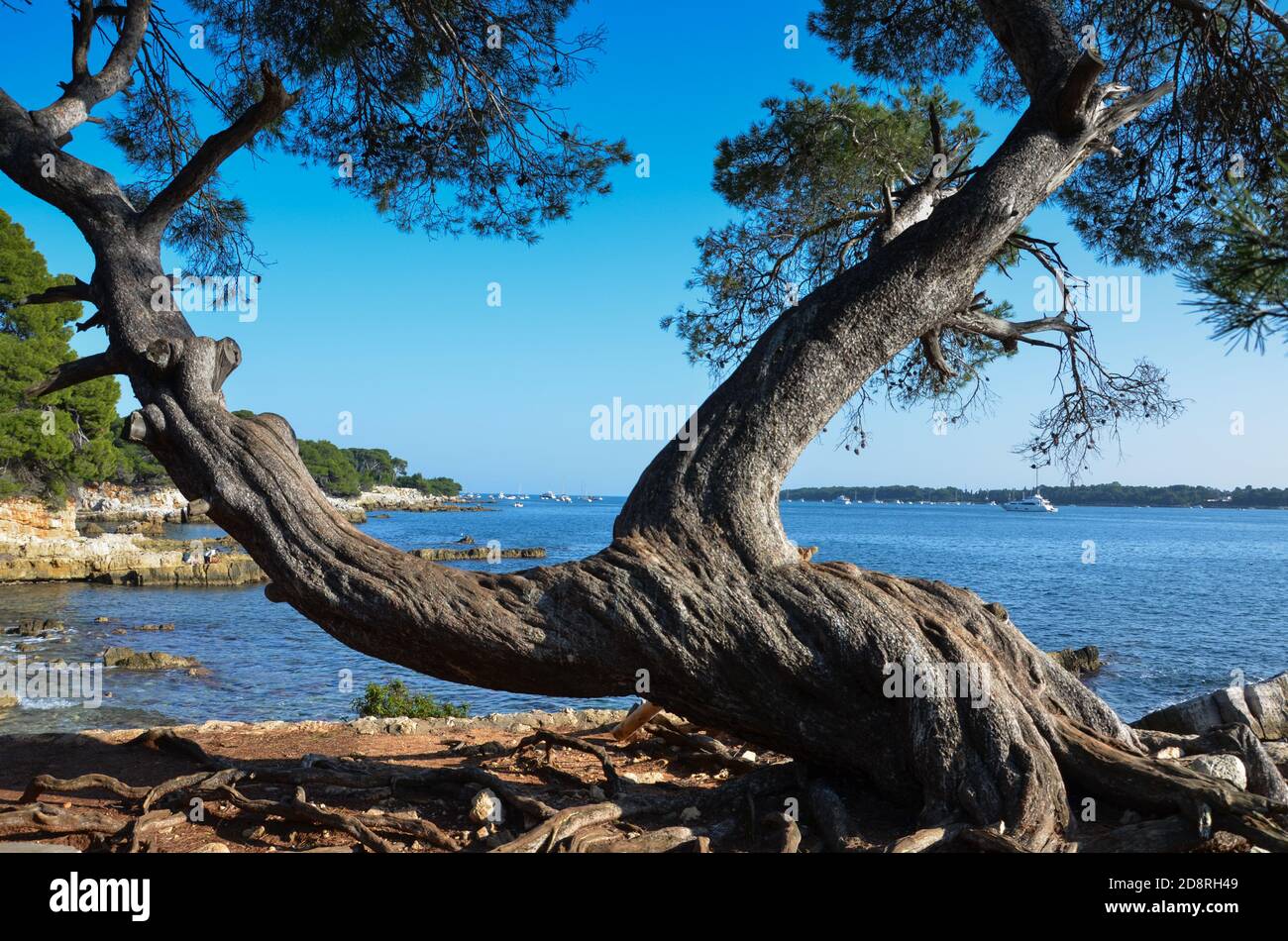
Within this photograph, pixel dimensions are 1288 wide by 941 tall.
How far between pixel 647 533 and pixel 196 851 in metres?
2.90

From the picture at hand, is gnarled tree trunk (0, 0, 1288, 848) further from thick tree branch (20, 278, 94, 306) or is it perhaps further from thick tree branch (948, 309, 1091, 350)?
thick tree branch (948, 309, 1091, 350)

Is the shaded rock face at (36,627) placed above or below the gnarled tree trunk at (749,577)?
below

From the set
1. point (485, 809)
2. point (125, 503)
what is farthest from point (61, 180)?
point (125, 503)

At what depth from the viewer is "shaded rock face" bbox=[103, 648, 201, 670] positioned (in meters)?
18.6

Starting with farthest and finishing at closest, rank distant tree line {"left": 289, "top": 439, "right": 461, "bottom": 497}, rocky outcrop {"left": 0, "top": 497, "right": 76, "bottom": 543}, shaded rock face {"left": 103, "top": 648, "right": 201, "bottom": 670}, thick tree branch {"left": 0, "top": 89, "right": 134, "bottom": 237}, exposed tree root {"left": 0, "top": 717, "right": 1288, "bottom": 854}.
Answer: distant tree line {"left": 289, "top": 439, "right": 461, "bottom": 497} → rocky outcrop {"left": 0, "top": 497, "right": 76, "bottom": 543} → shaded rock face {"left": 103, "top": 648, "right": 201, "bottom": 670} → thick tree branch {"left": 0, "top": 89, "right": 134, "bottom": 237} → exposed tree root {"left": 0, "top": 717, "right": 1288, "bottom": 854}

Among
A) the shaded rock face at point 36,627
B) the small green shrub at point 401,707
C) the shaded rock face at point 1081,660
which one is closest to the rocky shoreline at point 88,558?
the shaded rock face at point 36,627

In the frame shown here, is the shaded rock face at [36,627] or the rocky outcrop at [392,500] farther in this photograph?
the rocky outcrop at [392,500]

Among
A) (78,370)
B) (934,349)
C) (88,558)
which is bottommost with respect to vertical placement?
(88,558)

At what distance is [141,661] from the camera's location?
18.8 metres

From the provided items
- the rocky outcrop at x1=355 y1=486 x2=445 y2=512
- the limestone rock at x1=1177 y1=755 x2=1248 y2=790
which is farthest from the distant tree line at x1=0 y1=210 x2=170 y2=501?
the rocky outcrop at x1=355 y1=486 x2=445 y2=512

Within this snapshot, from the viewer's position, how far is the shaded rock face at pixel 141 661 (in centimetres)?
1858

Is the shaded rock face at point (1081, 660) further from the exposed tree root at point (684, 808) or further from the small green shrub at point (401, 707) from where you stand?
the exposed tree root at point (684, 808)

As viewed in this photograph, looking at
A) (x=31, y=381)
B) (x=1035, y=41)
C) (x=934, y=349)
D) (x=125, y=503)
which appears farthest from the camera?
(x=125, y=503)

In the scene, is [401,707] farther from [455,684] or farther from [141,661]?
[141,661]
